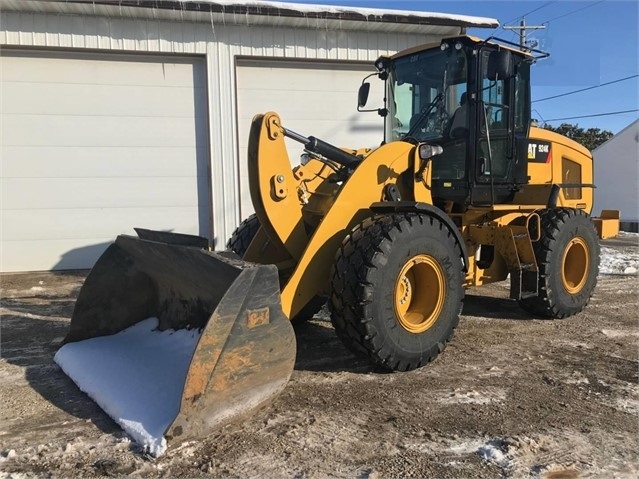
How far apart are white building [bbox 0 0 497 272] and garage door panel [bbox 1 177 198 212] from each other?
18mm

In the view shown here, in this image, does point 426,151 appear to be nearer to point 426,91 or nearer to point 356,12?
point 426,91

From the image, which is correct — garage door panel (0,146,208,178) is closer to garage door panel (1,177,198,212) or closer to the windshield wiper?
garage door panel (1,177,198,212)

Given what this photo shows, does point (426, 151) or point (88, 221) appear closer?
point (426, 151)

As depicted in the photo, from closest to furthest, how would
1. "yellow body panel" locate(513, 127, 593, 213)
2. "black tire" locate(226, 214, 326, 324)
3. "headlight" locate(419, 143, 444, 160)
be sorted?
1. "headlight" locate(419, 143, 444, 160)
2. "black tire" locate(226, 214, 326, 324)
3. "yellow body panel" locate(513, 127, 593, 213)

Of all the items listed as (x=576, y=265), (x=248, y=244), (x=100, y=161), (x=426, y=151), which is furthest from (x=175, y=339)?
(x=100, y=161)

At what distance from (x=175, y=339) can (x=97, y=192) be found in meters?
6.39

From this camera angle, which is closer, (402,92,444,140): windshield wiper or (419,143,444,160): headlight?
(419,143,444,160): headlight

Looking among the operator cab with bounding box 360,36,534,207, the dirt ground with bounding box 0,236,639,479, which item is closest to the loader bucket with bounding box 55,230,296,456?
the dirt ground with bounding box 0,236,639,479

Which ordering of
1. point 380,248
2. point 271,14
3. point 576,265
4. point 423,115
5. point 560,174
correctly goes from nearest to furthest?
point 380,248 → point 423,115 → point 576,265 → point 560,174 → point 271,14

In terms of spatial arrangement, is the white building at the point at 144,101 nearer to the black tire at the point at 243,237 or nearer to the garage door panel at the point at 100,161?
the garage door panel at the point at 100,161

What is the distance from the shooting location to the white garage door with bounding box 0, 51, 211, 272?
9.12m

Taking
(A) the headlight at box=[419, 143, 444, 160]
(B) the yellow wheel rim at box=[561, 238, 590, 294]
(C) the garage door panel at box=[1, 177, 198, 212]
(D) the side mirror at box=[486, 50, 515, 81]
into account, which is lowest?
(B) the yellow wheel rim at box=[561, 238, 590, 294]

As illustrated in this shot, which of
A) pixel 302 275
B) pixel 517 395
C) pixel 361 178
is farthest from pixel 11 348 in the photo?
pixel 517 395

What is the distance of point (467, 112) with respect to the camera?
493 cm
